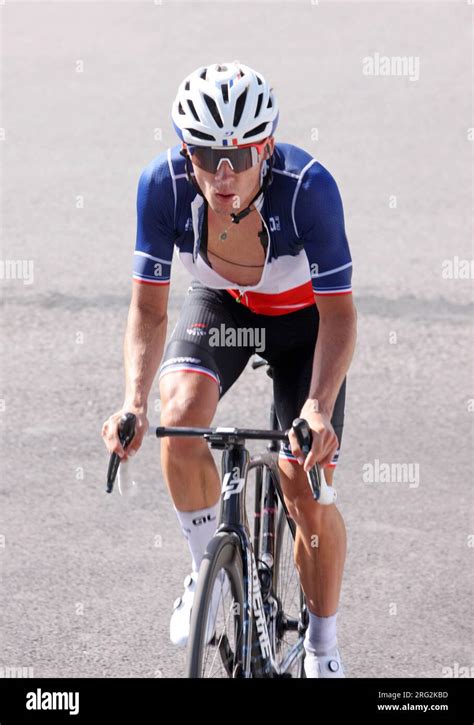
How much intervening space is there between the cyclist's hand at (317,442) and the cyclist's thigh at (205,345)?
1.87ft

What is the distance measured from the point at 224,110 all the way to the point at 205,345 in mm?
840

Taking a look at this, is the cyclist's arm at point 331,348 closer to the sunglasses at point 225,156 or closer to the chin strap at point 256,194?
the chin strap at point 256,194

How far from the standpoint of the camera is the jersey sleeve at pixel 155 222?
4215mm

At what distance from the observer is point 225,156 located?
395 cm

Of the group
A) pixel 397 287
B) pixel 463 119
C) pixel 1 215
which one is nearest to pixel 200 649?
pixel 397 287
